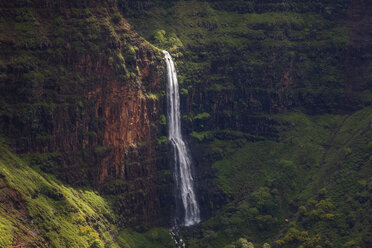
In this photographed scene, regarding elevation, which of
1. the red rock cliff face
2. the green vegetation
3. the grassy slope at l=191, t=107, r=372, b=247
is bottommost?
the green vegetation

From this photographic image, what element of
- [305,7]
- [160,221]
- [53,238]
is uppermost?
[305,7]

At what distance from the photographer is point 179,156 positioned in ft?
317

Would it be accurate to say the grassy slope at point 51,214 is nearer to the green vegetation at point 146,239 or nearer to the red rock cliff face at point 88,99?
the green vegetation at point 146,239

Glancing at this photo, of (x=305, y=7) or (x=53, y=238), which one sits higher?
(x=305, y=7)

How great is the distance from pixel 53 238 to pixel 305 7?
175 ft

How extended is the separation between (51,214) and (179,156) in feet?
78.4

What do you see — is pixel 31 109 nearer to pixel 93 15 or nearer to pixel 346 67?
pixel 93 15

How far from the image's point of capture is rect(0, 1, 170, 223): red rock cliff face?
265 feet

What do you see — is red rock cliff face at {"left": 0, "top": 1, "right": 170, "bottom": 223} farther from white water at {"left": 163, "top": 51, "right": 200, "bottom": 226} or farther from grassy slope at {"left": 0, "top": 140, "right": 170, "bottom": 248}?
grassy slope at {"left": 0, "top": 140, "right": 170, "bottom": 248}

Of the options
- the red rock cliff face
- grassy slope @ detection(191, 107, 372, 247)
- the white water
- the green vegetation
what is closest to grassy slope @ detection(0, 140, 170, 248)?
the green vegetation

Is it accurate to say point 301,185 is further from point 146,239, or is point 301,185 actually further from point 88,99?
point 88,99

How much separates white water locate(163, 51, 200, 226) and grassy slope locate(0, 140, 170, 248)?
388 inches

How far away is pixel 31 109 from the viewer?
80.4 metres

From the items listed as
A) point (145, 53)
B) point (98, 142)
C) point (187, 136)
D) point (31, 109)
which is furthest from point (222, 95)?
point (31, 109)
